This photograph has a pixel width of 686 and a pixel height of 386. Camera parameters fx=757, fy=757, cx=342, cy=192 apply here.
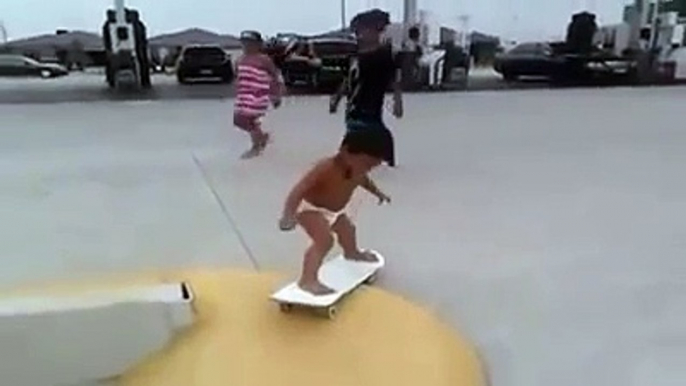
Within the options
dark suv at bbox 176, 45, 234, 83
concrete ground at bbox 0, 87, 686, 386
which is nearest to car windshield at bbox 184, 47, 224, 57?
dark suv at bbox 176, 45, 234, 83

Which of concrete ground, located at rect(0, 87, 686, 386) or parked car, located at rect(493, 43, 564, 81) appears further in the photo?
parked car, located at rect(493, 43, 564, 81)

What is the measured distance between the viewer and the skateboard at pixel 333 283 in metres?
2.26

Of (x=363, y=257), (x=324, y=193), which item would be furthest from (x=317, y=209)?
(x=363, y=257)

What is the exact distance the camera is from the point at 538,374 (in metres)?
2.09

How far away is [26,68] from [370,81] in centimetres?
1496

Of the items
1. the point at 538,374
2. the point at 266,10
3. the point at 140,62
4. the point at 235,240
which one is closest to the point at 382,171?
the point at 235,240

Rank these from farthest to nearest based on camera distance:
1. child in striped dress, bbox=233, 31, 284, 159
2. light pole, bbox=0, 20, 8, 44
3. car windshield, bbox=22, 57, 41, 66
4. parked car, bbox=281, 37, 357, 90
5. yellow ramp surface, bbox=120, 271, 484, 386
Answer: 1. car windshield, bbox=22, 57, 41, 66
2. light pole, bbox=0, 20, 8, 44
3. parked car, bbox=281, 37, 357, 90
4. child in striped dress, bbox=233, 31, 284, 159
5. yellow ramp surface, bbox=120, 271, 484, 386

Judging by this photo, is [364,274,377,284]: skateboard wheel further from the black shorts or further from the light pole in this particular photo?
the light pole

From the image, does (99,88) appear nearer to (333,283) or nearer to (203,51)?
(203,51)

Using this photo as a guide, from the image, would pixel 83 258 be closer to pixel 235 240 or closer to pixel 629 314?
pixel 235 240

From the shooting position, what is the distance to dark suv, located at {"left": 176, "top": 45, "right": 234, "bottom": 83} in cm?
1398

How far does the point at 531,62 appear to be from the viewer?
14000 millimetres

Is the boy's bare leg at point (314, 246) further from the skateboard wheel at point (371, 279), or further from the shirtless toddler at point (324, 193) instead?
the skateboard wheel at point (371, 279)

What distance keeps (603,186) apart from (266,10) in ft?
34.3
